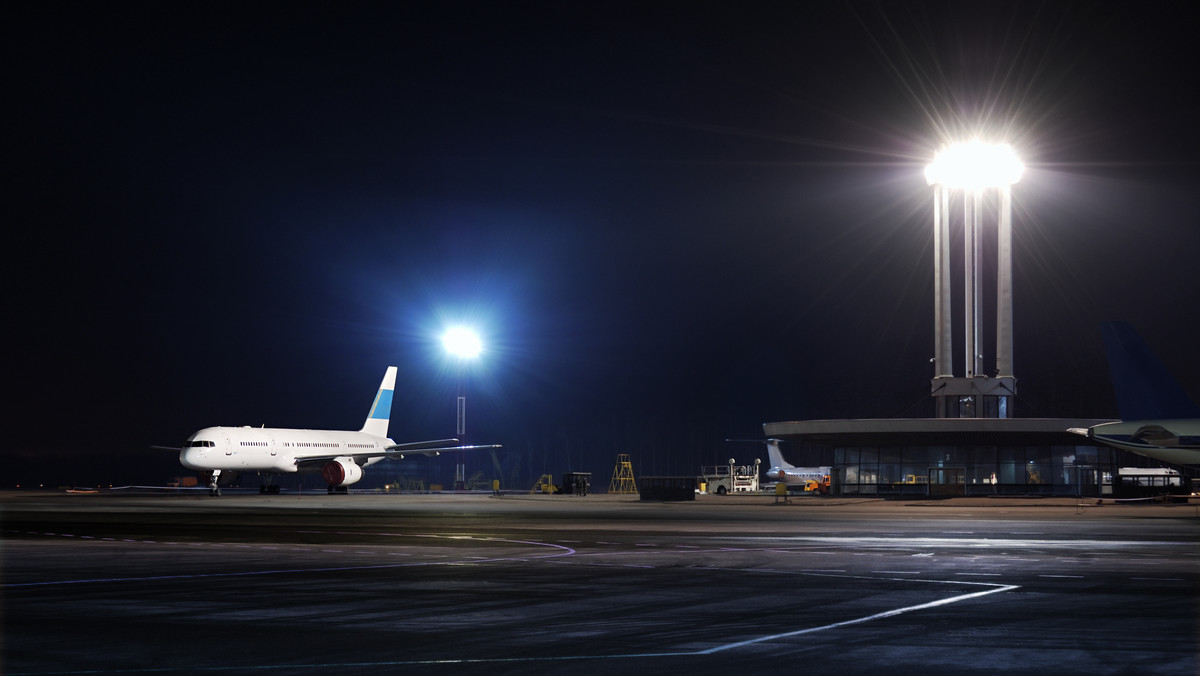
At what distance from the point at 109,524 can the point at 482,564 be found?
20.4 m

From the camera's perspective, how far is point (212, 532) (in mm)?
30766

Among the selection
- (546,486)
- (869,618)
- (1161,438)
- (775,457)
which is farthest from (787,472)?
(869,618)

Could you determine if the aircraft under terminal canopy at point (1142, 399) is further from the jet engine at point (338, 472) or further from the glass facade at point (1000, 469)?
the jet engine at point (338, 472)

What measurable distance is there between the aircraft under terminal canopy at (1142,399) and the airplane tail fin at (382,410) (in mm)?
62961

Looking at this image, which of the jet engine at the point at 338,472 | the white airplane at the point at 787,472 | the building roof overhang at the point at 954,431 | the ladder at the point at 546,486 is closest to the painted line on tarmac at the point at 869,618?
the building roof overhang at the point at 954,431

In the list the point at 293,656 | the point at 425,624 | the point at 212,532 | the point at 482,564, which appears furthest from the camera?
the point at 212,532

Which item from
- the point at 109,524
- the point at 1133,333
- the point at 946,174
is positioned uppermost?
the point at 946,174

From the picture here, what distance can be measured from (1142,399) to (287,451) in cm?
5410

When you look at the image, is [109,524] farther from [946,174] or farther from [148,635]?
[946,174]

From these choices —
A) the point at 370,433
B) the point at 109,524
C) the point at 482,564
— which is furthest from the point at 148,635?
the point at 370,433

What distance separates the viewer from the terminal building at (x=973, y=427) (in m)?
81.6

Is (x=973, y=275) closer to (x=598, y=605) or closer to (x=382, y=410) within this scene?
(x=382, y=410)

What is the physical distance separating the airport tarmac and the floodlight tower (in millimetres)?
58136

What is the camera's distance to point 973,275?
86.4 metres
